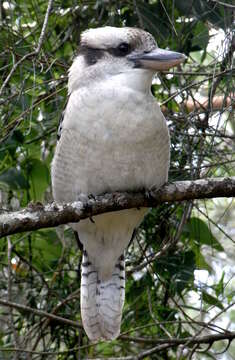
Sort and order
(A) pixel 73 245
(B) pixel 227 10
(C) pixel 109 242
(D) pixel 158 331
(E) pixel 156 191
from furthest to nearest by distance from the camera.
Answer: (A) pixel 73 245 < (D) pixel 158 331 < (C) pixel 109 242 < (B) pixel 227 10 < (E) pixel 156 191

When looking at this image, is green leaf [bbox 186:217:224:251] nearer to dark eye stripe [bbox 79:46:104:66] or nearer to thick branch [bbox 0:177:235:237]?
thick branch [bbox 0:177:235:237]

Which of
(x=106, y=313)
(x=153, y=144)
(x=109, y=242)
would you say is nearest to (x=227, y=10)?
(x=153, y=144)

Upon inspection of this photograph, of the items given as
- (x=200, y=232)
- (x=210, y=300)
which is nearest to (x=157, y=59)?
(x=200, y=232)

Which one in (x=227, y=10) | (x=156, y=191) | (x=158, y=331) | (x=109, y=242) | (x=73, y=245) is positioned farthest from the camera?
(x=73, y=245)

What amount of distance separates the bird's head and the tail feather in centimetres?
81

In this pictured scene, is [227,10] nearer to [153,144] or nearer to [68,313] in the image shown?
[153,144]

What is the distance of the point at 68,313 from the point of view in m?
3.34

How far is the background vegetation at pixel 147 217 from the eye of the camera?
9.32 feet

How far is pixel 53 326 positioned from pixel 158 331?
46 cm

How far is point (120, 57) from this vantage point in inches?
106

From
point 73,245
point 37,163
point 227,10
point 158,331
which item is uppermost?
point 227,10

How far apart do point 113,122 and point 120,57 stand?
294 mm

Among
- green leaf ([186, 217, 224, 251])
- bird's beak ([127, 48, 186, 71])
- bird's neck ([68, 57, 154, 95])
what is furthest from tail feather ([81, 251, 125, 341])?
bird's beak ([127, 48, 186, 71])

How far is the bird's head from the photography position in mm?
2641
